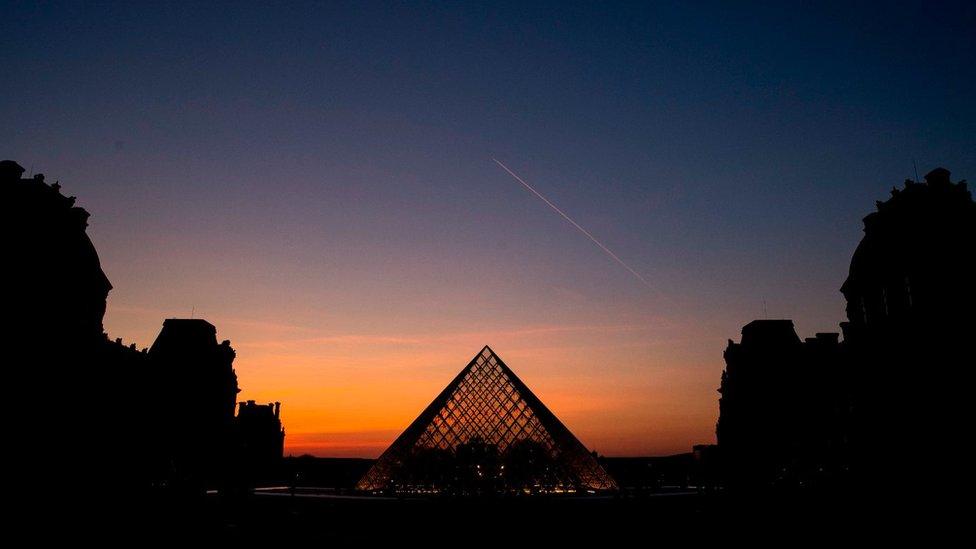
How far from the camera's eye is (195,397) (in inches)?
1848

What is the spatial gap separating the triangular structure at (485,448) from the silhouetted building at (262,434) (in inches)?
1273

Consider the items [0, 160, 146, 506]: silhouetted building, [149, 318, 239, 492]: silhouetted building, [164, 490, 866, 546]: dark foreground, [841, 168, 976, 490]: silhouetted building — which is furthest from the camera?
[149, 318, 239, 492]: silhouetted building

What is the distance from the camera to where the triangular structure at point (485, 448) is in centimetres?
3947

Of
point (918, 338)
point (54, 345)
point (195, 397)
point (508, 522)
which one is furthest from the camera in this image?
point (195, 397)

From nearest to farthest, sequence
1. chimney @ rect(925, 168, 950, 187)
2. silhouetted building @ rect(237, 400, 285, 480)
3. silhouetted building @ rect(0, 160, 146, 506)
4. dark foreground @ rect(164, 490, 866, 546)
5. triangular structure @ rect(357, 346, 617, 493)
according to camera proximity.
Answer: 1. dark foreground @ rect(164, 490, 866, 546)
2. chimney @ rect(925, 168, 950, 187)
3. silhouetted building @ rect(0, 160, 146, 506)
4. triangular structure @ rect(357, 346, 617, 493)
5. silhouetted building @ rect(237, 400, 285, 480)

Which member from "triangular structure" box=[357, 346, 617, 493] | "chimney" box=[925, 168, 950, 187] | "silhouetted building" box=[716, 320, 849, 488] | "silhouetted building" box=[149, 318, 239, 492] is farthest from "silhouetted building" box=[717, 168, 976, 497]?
"silhouetted building" box=[149, 318, 239, 492]

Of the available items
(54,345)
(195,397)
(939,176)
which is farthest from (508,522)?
(195,397)

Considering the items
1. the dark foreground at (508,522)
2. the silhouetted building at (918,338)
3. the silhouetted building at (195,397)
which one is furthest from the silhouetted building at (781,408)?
the silhouetted building at (195,397)

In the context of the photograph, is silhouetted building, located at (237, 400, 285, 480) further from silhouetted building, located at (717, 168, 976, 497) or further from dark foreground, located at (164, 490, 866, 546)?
silhouetted building, located at (717, 168, 976, 497)

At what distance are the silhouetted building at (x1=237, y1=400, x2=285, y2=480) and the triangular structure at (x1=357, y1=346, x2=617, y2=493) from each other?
32.3 metres

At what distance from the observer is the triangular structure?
39.5m

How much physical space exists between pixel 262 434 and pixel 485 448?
130 ft

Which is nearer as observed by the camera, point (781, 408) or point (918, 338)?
point (918, 338)

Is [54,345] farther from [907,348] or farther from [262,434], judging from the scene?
[262,434]
